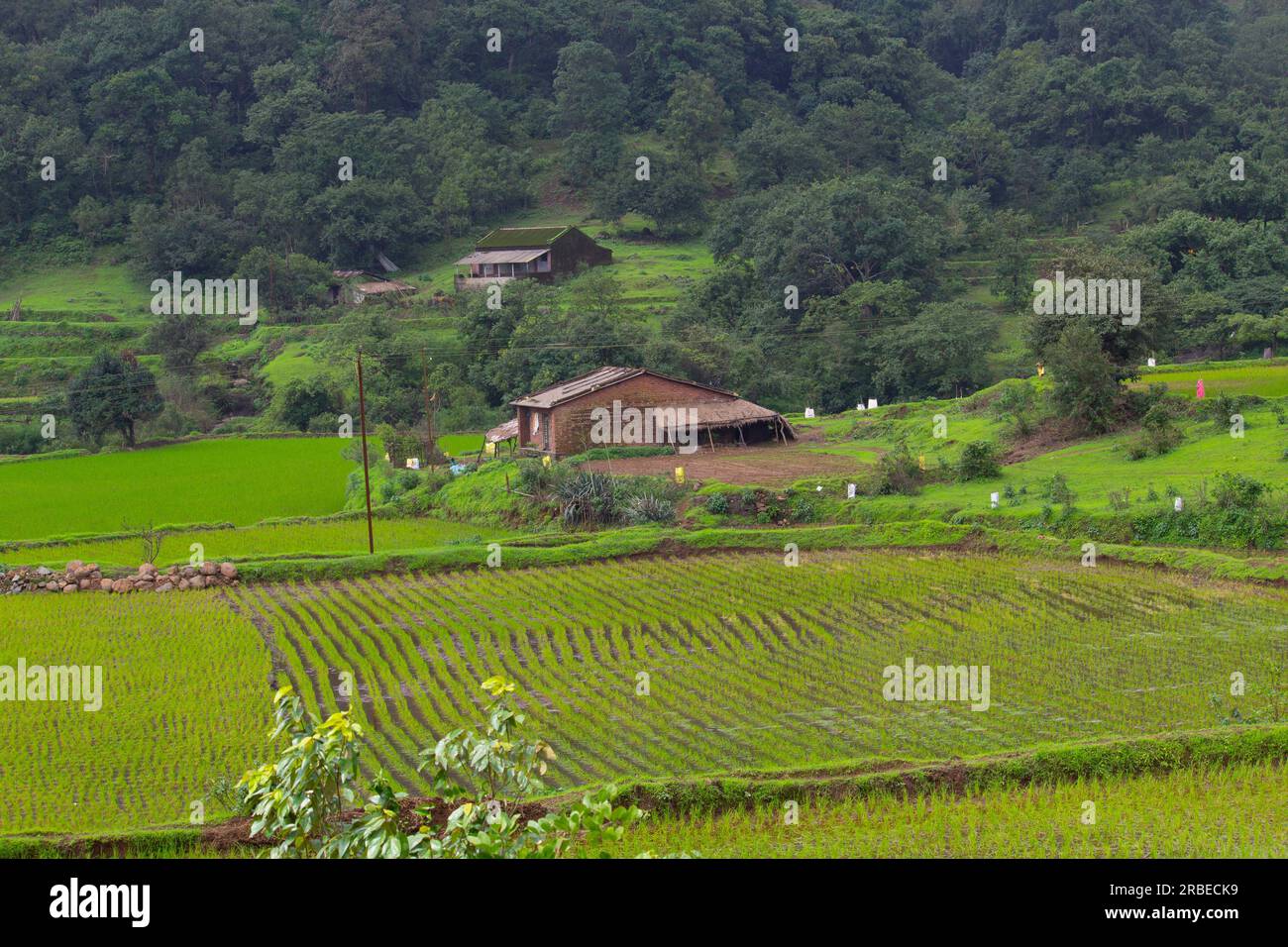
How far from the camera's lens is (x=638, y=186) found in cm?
6650

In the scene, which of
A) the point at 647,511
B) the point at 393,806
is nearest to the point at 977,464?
the point at 647,511

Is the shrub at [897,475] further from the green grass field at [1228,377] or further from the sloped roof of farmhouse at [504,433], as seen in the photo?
the sloped roof of farmhouse at [504,433]

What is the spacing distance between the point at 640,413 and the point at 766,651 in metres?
19.3

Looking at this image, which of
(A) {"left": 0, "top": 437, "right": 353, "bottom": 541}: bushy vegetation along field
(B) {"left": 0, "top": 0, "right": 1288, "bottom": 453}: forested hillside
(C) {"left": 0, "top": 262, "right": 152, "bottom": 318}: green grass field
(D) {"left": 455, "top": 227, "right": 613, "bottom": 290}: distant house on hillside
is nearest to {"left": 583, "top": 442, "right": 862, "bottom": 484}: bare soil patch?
(B) {"left": 0, "top": 0, "right": 1288, "bottom": 453}: forested hillside

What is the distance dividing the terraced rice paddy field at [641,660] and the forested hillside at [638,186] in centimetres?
1252

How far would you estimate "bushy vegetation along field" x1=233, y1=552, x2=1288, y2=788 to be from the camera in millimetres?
14086

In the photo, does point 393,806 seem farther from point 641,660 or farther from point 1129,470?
point 1129,470

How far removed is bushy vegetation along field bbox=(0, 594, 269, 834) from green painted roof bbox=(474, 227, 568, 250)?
39.0 m

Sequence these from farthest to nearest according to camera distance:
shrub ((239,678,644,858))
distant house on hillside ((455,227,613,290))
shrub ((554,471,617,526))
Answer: distant house on hillside ((455,227,613,290)) → shrub ((554,471,617,526)) → shrub ((239,678,644,858))

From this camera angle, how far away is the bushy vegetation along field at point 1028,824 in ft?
32.2

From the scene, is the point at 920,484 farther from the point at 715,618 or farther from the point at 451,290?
the point at 451,290

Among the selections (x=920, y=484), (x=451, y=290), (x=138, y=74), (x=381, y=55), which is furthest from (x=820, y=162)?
(x=920, y=484)

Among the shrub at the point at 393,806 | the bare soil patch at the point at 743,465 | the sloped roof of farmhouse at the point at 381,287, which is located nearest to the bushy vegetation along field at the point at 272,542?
the bare soil patch at the point at 743,465

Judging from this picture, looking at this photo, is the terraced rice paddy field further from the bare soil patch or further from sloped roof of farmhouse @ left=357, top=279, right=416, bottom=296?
sloped roof of farmhouse @ left=357, top=279, right=416, bottom=296
